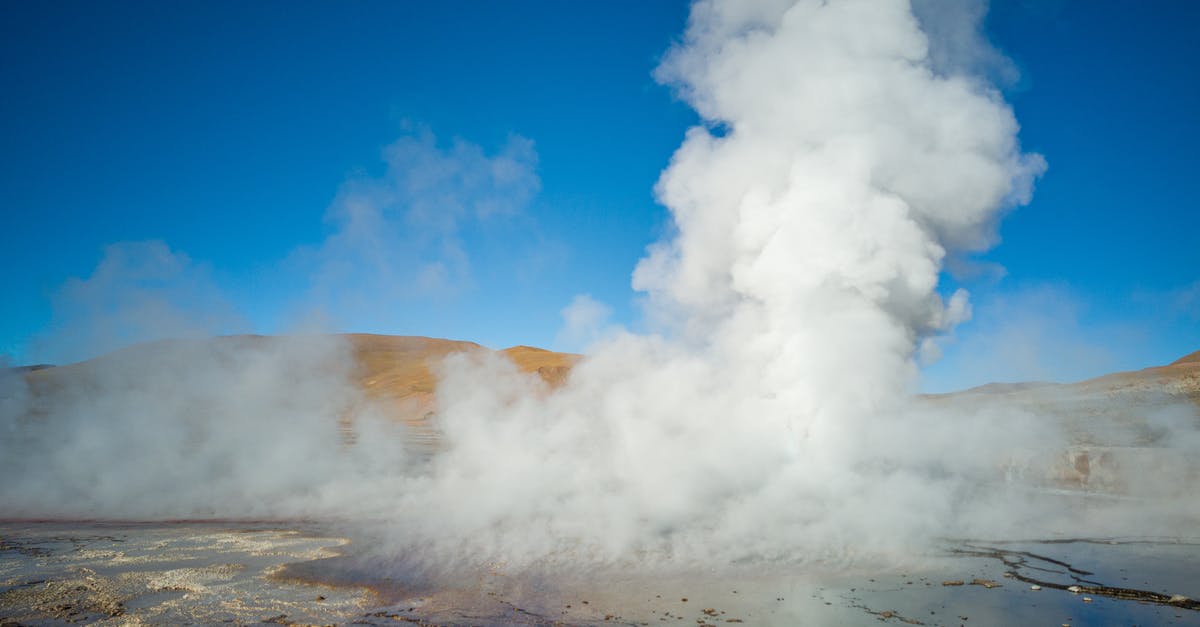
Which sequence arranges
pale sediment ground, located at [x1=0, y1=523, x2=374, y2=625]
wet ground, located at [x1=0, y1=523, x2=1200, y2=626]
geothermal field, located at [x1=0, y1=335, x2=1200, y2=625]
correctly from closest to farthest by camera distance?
wet ground, located at [x1=0, y1=523, x2=1200, y2=626], pale sediment ground, located at [x1=0, y1=523, x2=374, y2=625], geothermal field, located at [x1=0, y1=335, x2=1200, y2=625]

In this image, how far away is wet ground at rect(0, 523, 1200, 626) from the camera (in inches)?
327

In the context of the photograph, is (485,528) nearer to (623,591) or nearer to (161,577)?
(623,591)

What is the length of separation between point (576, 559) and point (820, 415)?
6687 millimetres

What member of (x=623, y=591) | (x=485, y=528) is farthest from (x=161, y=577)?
(x=623, y=591)

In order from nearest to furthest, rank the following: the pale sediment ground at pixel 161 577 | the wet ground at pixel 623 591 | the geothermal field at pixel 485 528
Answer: the wet ground at pixel 623 591 → the pale sediment ground at pixel 161 577 → the geothermal field at pixel 485 528

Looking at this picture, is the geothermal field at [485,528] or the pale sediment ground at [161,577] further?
the geothermal field at [485,528]

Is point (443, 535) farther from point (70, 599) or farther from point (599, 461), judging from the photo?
point (70, 599)

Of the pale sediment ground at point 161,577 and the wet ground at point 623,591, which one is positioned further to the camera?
the pale sediment ground at point 161,577

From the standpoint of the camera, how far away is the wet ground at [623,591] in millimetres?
8305

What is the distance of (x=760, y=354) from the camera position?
630 inches

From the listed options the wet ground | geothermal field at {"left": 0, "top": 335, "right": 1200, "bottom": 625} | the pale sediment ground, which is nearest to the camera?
the wet ground

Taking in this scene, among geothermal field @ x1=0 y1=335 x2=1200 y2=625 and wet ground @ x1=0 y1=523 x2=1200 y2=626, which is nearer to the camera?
wet ground @ x1=0 y1=523 x2=1200 y2=626

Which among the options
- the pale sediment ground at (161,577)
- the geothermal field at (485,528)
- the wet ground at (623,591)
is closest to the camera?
the wet ground at (623,591)

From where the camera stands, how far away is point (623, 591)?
959cm
